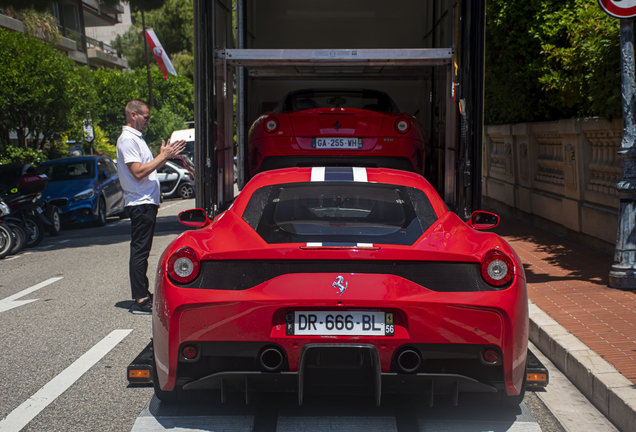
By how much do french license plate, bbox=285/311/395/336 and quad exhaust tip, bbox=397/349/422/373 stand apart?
0.12m

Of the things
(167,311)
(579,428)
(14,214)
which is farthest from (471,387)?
(14,214)

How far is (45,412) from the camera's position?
13.3ft

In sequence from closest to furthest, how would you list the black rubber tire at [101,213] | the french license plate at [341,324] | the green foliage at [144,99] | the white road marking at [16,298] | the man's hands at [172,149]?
the french license plate at [341,324] → the man's hands at [172,149] → the white road marking at [16,298] → the black rubber tire at [101,213] → the green foliage at [144,99]

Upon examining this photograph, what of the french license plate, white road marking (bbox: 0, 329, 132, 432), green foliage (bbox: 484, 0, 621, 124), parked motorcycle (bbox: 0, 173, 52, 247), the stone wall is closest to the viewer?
the french license plate

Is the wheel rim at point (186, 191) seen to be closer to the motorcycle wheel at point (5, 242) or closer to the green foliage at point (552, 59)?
the green foliage at point (552, 59)

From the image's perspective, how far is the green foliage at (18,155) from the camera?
65.8ft

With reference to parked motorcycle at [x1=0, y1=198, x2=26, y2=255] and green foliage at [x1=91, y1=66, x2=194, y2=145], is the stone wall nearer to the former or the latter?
parked motorcycle at [x1=0, y1=198, x2=26, y2=255]

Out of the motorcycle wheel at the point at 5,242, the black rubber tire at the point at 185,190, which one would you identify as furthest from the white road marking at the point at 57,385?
the black rubber tire at the point at 185,190

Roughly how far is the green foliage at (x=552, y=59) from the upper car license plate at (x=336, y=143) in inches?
115

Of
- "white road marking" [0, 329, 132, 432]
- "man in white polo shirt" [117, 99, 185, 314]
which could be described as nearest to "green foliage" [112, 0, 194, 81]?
"man in white polo shirt" [117, 99, 185, 314]

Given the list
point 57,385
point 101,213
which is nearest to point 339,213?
point 57,385

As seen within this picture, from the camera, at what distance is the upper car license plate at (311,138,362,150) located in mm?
7184

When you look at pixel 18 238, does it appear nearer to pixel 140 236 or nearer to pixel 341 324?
pixel 140 236

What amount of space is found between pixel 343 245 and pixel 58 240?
11474mm
